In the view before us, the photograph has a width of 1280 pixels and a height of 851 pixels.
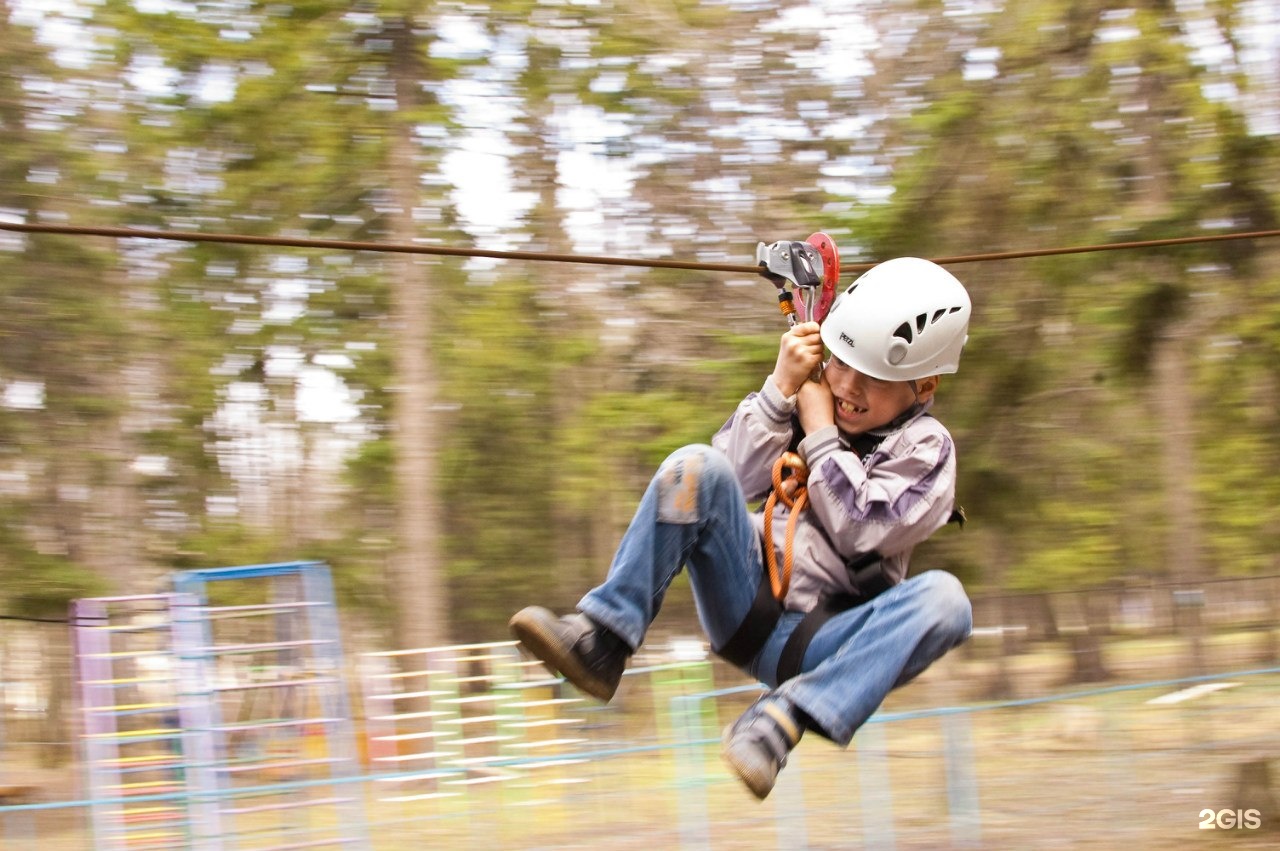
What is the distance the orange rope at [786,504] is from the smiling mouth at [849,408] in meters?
0.16

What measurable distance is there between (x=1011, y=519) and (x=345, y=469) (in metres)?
4.40

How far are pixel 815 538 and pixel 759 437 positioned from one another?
22 centimetres

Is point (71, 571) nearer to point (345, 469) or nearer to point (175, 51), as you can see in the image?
point (345, 469)

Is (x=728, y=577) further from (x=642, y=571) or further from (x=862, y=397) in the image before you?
(x=862, y=397)

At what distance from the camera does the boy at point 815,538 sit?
230cm

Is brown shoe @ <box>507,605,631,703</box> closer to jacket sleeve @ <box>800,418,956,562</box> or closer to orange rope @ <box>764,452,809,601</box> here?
orange rope @ <box>764,452,809,601</box>

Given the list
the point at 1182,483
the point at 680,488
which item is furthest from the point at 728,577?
the point at 1182,483

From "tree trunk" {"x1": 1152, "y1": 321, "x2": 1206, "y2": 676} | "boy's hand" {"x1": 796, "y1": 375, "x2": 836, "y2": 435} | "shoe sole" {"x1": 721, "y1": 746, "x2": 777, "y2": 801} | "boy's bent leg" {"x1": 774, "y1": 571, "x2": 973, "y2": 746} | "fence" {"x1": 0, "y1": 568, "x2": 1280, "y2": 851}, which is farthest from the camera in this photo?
"tree trunk" {"x1": 1152, "y1": 321, "x2": 1206, "y2": 676}

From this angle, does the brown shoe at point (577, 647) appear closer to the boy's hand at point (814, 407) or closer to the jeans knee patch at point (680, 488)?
the jeans knee patch at point (680, 488)

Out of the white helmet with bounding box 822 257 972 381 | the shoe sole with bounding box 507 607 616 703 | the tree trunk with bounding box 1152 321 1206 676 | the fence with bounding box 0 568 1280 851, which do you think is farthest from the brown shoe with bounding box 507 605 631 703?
the tree trunk with bounding box 1152 321 1206 676

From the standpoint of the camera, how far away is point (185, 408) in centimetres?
792

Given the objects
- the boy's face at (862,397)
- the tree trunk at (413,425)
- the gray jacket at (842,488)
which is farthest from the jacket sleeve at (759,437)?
the tree trunk at (413,425)

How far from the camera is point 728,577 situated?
2.42 m

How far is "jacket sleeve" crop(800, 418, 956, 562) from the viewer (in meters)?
2.32
